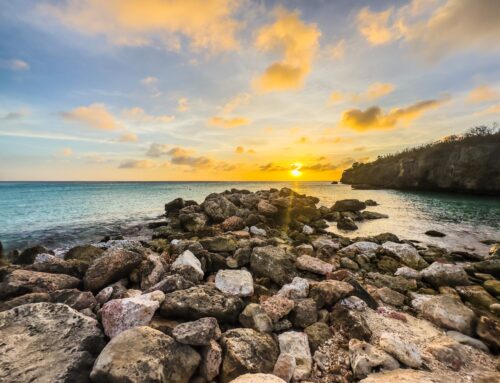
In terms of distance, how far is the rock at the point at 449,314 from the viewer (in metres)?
4.91

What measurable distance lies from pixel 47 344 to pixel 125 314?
989 millimetres

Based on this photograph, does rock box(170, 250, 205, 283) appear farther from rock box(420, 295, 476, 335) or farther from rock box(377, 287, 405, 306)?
rock box(420, 295, 476, 335)

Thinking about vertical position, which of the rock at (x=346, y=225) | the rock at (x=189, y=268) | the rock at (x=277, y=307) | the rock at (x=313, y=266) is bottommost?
the rock at (x=346, y=225)

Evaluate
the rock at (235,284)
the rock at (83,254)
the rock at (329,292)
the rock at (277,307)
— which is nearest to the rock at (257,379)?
the rock at (277,307)

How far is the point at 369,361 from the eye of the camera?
11.9ft

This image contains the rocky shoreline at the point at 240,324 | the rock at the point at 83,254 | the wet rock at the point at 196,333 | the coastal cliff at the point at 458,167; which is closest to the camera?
the rocky shoreline at the point at 240,324

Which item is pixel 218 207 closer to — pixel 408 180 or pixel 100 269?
pixel 100 269

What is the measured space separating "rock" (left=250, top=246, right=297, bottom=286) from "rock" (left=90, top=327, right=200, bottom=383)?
3624 mm

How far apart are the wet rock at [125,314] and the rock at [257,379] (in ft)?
6.01

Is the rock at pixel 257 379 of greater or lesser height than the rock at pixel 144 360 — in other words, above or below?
below

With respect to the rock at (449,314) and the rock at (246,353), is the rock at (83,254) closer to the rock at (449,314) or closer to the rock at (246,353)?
the rock at (246,353)

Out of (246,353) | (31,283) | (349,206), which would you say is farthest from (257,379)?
(349,206)

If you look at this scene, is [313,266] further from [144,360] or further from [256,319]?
[144,360]

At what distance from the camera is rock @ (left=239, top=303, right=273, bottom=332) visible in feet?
14.4
